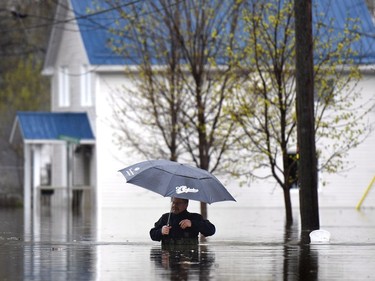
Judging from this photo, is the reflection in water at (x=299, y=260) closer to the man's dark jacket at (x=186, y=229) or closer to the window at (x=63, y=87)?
the man's dark jacket at (x=186, y=229)

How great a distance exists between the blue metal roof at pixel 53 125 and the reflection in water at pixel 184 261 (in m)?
28.0

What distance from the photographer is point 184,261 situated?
53.6ft

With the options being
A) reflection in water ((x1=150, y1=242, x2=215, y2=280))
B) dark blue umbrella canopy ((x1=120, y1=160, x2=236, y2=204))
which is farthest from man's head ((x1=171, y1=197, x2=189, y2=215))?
reflection in water ((x1=150, y1=242, x2=215, y2=280))

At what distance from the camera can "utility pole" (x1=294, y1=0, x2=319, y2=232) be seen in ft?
73.5

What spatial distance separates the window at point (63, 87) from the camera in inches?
1997

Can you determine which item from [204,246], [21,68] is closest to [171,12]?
[204,246]

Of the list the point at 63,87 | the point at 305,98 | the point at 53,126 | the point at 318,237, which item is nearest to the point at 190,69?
the point at 305,98

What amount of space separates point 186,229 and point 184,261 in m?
0.89

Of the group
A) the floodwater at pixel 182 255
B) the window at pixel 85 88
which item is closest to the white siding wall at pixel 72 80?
the window at pixel 85 88

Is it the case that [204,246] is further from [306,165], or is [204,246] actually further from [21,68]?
[21,68]

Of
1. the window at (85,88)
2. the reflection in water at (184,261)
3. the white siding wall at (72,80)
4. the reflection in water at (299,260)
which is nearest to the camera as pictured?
the reflection in water at (184,261)

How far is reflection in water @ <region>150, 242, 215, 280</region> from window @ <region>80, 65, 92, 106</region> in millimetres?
29096

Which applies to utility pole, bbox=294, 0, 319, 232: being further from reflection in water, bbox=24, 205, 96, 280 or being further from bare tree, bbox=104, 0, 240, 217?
bare tree, bbox=104, 0, 240, 217

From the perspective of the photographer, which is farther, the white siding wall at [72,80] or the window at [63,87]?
the window at [63,87]
